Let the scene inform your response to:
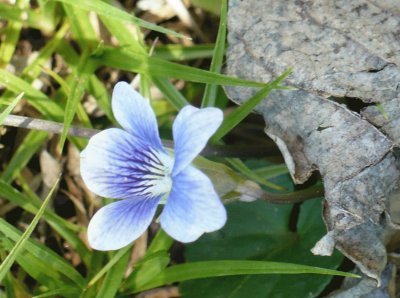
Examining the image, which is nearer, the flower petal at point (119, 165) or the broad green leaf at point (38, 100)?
the flower petal at point (119, 165)

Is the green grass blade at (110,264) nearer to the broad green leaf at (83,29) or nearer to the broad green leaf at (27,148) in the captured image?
the broad green leaf at (27,148)

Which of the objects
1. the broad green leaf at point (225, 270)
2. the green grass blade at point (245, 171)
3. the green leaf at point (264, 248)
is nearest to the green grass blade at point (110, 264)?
the broad green leaf at point (225, 270)

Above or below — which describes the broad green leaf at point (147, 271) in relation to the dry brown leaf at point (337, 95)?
below

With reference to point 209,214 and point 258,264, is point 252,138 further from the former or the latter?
point 209,214

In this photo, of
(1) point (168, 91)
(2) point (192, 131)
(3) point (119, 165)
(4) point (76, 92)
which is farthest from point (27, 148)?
(2) point (192, 131)

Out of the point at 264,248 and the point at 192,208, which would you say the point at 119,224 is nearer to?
the point at 192,208

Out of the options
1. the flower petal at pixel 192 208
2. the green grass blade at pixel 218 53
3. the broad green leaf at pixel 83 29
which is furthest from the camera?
the broad green leaf at pixel 83 29

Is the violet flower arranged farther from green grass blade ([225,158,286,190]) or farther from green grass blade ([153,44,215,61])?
green grass blade ([153,44,215,61])
